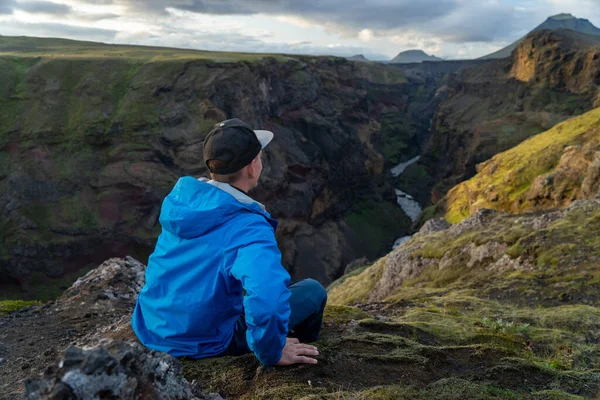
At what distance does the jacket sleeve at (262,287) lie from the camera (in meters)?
3.70

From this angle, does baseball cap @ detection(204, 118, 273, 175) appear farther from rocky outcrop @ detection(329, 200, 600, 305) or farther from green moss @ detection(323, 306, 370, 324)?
rocky outcrop @ detection(329, 200, 600, 305)

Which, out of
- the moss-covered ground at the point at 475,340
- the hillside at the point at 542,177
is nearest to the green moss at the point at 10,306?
the moss-covered ground at the point at 475,340

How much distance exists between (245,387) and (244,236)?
1528mm

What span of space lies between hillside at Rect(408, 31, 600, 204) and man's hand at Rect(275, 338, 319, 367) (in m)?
78.0

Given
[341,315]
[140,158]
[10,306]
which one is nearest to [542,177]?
[341,315]

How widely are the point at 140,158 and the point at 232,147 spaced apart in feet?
167

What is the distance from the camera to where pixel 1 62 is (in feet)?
193

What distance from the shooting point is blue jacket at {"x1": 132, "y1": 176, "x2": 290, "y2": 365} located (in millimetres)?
3762

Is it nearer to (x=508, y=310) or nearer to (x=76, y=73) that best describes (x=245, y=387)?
(x=508, y=310)

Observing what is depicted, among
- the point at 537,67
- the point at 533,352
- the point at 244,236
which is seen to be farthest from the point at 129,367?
the point at 537,67

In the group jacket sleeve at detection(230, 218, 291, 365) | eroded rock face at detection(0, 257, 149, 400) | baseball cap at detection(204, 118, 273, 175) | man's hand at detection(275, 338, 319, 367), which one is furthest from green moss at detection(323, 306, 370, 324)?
baseball cap at detection(204, 118, 273, 175)

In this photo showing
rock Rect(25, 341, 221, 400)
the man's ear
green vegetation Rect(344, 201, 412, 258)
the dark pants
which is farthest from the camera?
green vegetation Rect(344, 201, 412, 258)

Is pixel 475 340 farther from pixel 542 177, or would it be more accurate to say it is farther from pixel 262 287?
pixel 542 177

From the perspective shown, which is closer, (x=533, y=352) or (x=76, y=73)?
(x=533, y=352)
